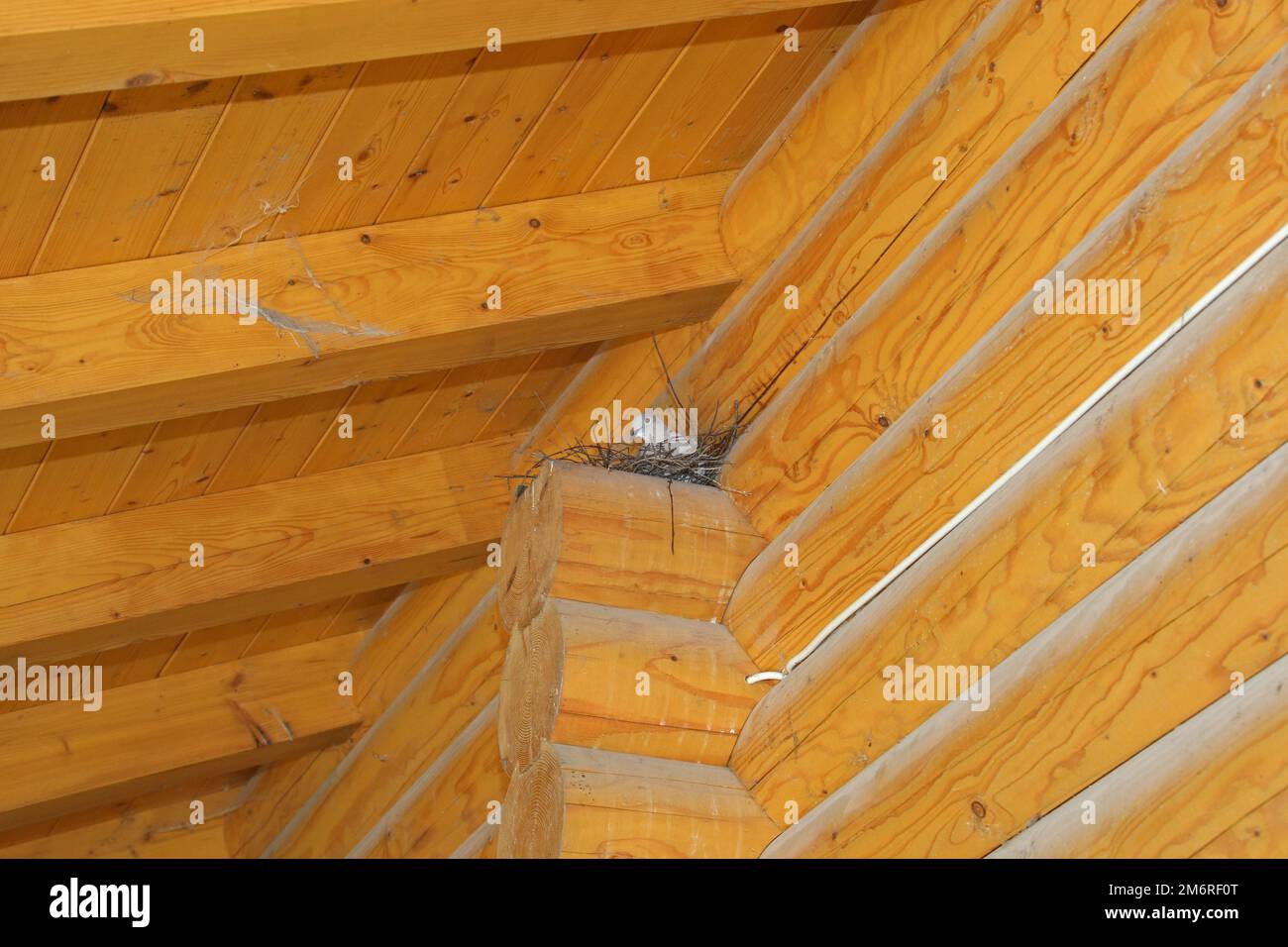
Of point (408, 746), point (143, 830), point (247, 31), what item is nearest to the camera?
point (247, 31)

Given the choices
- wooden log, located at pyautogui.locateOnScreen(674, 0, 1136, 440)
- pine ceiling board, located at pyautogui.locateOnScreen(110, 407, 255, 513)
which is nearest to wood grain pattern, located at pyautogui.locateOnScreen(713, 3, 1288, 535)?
wooden log, located at pyautogui.locateOnScreen(674, 0, 1136, 440)

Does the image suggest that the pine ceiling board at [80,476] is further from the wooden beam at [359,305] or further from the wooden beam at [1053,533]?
the wooden beam at [1053,533]

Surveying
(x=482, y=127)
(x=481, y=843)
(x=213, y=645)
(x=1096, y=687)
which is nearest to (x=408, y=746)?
(x=481, y=843)

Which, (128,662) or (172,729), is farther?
(172,729)

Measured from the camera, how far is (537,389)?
4.95m

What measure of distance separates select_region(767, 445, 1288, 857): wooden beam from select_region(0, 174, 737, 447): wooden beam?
1.51 meters

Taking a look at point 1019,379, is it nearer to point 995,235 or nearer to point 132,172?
point 995,235

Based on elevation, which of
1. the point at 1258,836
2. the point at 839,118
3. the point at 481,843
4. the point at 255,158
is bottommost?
the point at 1258,836

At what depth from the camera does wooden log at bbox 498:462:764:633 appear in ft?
12.6

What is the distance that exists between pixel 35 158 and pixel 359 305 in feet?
2.75

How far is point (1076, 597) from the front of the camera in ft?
9.66

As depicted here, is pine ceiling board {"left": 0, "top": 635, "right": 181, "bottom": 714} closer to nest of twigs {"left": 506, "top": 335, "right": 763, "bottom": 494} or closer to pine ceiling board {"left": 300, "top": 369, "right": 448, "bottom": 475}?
pine ceiling board {"left": 300, "top": 369, "right": 448, "bottom": 475}

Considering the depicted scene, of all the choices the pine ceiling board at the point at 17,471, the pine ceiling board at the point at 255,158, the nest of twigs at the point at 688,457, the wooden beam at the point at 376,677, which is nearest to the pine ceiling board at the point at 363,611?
the wooden beam at the point at 376,677
